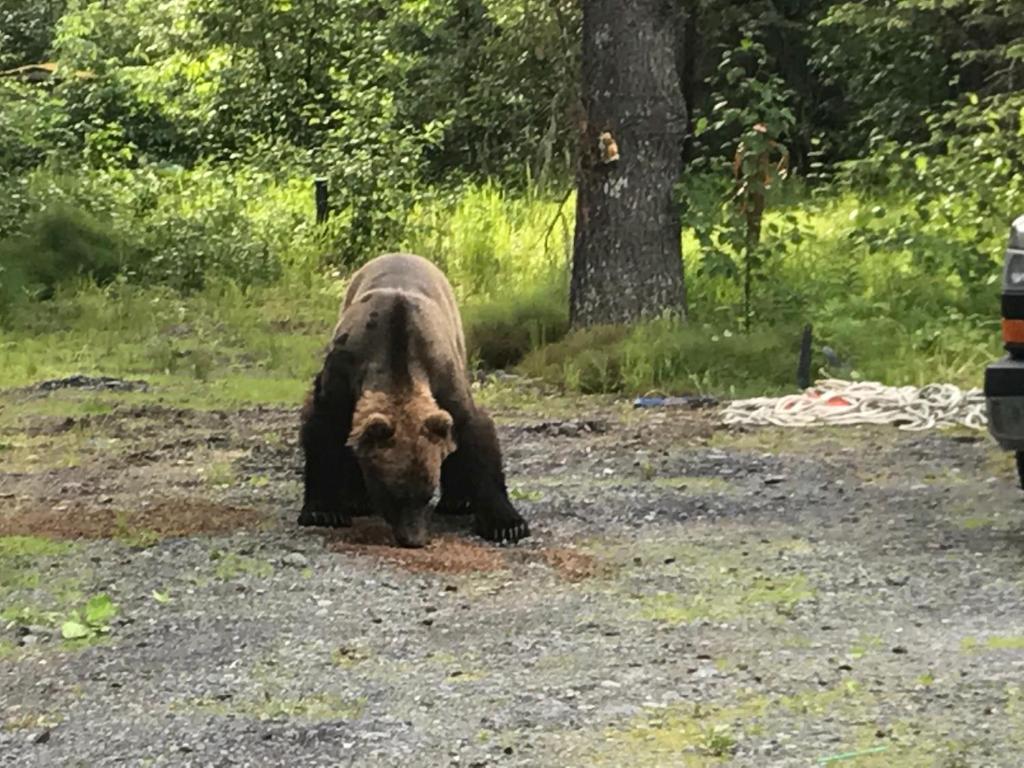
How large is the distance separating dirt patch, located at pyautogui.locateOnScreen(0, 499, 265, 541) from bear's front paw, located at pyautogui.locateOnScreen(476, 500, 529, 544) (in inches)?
38.0

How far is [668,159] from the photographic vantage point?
11.3 m

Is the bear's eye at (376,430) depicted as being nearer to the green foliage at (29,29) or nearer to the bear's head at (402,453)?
the bear's head at (402,453)

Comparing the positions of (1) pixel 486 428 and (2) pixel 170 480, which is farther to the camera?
(2) pixel 170 480

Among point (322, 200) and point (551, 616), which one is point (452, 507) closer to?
point (551, 616)

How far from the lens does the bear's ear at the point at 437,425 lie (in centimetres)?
600

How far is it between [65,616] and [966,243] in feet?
27.7

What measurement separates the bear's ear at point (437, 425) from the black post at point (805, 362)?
4441mm

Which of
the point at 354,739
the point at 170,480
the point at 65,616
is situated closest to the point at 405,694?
the point at 354,739

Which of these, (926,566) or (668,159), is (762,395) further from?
(926,566)

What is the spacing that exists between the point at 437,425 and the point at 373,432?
0.80 feet

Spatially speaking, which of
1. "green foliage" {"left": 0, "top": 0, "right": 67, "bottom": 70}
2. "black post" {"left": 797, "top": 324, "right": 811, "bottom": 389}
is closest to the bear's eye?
A: "black post" {"left": 797, "top": 324, "right": 811, "bottom": 389}

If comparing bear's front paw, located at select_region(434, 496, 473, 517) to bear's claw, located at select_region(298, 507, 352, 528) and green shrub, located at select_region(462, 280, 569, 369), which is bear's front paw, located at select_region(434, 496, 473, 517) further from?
green shrub, located at select_region(462, 280, 569, 369)

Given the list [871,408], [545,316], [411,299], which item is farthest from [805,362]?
[411,299]

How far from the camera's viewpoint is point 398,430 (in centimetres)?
602
